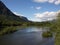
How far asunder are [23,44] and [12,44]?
10.5 ft

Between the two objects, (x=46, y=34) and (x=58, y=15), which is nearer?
(x=58, y=15)

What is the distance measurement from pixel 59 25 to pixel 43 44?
1995cm

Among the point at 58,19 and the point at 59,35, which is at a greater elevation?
the point at 58,19

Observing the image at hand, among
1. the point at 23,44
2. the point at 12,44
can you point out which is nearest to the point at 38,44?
the point at 23,44

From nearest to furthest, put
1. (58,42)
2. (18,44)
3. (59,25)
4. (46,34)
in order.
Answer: (58,42)
(59,25)
(18,44)
(46,34)

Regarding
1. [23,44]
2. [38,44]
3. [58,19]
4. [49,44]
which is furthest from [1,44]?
[58,19]

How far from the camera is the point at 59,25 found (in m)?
26.1

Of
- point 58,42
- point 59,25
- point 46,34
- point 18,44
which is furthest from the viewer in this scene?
point 46,34

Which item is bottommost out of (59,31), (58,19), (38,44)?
(38,44)

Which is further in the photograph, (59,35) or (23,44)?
(23,44)

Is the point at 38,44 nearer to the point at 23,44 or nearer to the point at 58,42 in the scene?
the point at 23,44

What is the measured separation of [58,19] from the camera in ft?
88.1

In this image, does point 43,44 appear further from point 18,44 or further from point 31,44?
point 18,44

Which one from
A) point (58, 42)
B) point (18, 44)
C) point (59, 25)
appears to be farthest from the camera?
point (18, 44)
